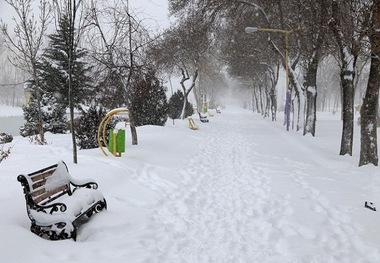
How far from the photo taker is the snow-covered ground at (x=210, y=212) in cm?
438

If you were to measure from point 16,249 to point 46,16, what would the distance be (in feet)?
47.6

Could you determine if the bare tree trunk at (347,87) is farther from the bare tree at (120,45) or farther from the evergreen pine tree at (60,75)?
the evergreen pine tree at (60,75)

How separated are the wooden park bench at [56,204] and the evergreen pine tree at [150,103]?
15777 millimetres

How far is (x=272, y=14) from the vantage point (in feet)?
68.7

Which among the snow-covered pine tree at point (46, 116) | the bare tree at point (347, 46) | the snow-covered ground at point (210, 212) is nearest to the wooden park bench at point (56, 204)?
the snow-covered ground at point (210, 212)

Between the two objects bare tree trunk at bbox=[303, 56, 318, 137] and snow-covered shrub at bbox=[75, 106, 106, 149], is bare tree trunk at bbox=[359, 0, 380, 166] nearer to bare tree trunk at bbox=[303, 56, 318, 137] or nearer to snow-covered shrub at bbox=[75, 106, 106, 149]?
bare tree trunk at bbox=[303, 56, 318, 137]

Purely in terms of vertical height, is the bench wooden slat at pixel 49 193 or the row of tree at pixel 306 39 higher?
the row of tree at pixel 306 39

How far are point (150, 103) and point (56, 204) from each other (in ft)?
57.7

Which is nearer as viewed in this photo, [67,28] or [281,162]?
[67,28]

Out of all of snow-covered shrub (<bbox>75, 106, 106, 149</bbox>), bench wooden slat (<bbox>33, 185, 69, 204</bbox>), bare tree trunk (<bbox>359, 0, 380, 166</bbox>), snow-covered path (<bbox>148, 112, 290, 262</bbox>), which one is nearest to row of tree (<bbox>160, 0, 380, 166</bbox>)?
bare tree trunk (<bbox>359, 0, 380, 166</bbox>)

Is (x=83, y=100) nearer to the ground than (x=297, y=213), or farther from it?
farther from it

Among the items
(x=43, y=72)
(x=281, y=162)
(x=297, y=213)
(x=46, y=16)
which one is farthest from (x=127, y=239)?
(x=43, y=72)

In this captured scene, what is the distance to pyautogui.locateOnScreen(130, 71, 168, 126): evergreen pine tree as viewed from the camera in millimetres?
21453

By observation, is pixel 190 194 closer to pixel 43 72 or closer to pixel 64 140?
pixel 64 140
